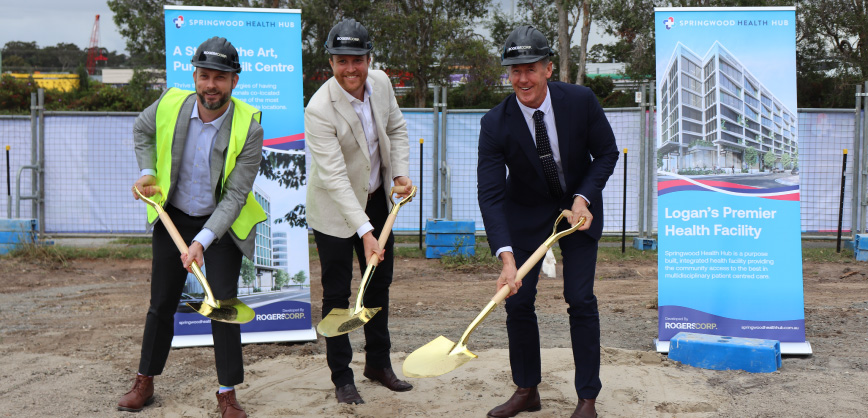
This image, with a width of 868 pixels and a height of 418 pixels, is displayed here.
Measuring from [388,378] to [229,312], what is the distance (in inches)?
44.4

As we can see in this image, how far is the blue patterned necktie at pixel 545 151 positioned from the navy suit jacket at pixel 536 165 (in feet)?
0.10

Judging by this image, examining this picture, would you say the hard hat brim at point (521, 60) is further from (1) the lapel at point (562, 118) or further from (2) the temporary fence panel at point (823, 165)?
(2) the temporary fence panel at point (823, 165)

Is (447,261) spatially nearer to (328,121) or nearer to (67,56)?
(328,121)

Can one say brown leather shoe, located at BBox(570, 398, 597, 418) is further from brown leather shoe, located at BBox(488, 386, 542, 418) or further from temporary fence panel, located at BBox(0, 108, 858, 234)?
temporary fence panel, located at BBox(0, 108, 858, 234)

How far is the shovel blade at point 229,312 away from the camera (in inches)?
151

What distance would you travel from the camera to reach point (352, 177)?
4309 mm

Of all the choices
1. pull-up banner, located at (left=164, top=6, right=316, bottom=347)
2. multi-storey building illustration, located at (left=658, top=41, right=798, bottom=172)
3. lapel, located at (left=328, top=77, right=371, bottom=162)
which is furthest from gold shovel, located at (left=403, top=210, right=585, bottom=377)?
pull-up banner, located at (left=164, top=6, right=316, bottom=347)

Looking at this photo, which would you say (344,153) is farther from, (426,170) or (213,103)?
(426,170)

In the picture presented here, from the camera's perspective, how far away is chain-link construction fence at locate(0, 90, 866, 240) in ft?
36.2

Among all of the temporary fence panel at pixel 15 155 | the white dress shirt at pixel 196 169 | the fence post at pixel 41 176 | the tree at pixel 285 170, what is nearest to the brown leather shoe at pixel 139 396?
the white dress shirt at pixel 196 169

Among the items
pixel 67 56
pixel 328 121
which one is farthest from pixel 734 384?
pixel 67 56

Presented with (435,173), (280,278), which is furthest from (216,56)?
(435,173)

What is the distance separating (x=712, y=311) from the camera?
5309 millimetres

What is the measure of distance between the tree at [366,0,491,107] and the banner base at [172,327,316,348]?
824 inches
